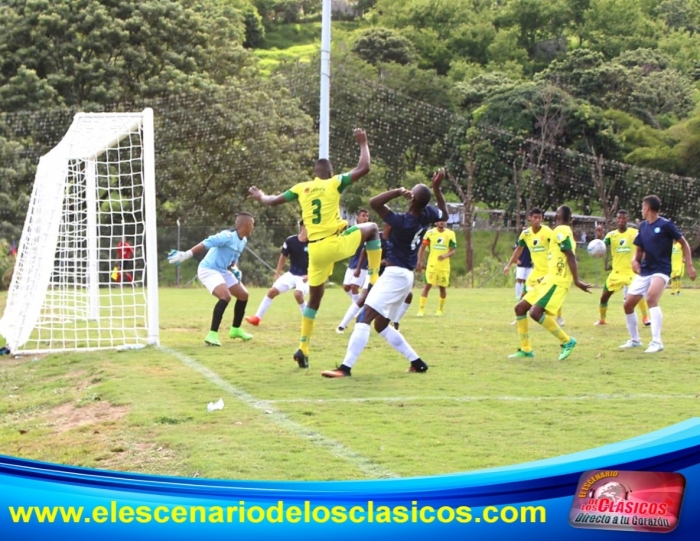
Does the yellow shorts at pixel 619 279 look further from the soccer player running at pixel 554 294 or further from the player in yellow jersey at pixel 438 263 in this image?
the soccer player running at pixel 554 294

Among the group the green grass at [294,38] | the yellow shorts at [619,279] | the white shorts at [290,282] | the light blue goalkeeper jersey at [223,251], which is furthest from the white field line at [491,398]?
the green grass at [294,38]

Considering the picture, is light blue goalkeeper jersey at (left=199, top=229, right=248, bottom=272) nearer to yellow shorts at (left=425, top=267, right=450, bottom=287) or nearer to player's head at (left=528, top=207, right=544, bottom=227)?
player's head at (left=528, top=207, right=544, bottom=227)

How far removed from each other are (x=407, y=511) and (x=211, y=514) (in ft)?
1.41

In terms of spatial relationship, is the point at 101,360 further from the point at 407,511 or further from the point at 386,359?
the point at 407,511

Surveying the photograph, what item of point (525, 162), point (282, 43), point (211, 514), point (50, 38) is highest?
point (282, 43)

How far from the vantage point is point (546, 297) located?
12.1 meters

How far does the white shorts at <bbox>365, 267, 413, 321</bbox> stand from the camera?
10469mm

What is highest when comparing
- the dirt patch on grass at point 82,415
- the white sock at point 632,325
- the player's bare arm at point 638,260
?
the player's bare arm at point 638,260

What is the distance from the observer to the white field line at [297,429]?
620cm

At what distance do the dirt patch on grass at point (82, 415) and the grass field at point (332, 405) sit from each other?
2cm

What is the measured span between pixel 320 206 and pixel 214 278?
132 inches

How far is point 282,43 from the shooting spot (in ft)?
356

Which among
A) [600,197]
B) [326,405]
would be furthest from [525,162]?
[326,405]

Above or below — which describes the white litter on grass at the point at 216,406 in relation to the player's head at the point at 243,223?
below
